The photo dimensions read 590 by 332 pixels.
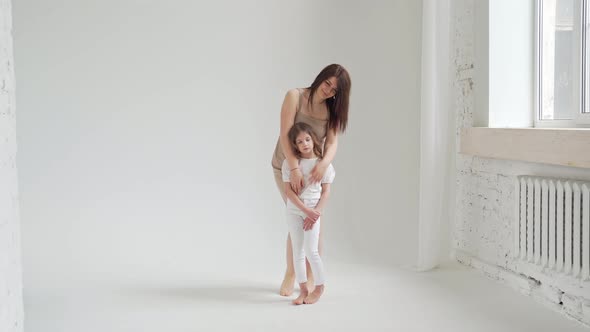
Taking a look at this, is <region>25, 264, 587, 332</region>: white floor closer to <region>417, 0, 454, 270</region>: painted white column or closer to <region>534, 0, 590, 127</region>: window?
<region>417, 0, 454, 270</region>: painted white column

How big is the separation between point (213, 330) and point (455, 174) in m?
2.14

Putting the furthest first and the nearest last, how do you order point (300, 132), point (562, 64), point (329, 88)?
point (562, 64), point (329, 88), point (300, 132)

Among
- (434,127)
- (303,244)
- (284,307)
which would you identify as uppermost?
(434,127)

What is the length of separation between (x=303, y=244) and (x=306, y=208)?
197mm

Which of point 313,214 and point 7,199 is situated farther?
point 313,214

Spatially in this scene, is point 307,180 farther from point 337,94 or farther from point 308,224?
point 337,94

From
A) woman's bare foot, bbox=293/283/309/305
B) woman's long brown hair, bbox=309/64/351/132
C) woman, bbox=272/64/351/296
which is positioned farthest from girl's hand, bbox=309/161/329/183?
woman's bare foot, bbox=293/283/309/305

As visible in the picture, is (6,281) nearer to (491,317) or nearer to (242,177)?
(491,317)

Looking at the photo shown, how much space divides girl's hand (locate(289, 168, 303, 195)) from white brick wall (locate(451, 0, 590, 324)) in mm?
1264

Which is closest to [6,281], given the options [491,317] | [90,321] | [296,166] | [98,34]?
[90,321]

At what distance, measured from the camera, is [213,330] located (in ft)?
9.64

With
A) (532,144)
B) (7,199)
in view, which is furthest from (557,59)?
(7,199)

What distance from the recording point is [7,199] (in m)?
2.29

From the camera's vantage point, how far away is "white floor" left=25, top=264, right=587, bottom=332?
3023 mm
